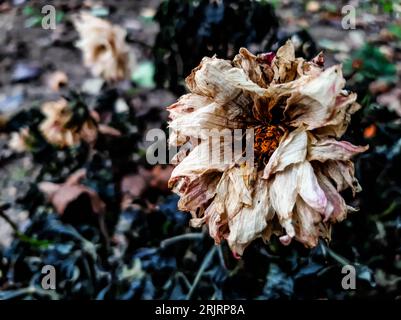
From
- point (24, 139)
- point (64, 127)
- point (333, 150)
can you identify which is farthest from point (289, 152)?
point (24, 139)

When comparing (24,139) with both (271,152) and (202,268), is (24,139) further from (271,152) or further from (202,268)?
(271,152)

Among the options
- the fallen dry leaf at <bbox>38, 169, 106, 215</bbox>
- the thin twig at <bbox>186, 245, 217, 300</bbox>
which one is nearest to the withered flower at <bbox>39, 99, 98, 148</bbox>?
the fallen dry leaf at <bbox>38, 169, 106, 215</bbox>

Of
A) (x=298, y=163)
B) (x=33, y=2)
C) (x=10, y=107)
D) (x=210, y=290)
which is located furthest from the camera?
(x=33, y=2)

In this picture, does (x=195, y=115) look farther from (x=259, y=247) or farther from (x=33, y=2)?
(x=33, y=2)

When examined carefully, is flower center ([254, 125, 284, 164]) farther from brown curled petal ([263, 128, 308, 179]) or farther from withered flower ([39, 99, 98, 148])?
withered flower ([39, 99, 98, 148])

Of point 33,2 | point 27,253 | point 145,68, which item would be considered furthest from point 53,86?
point 27,253
